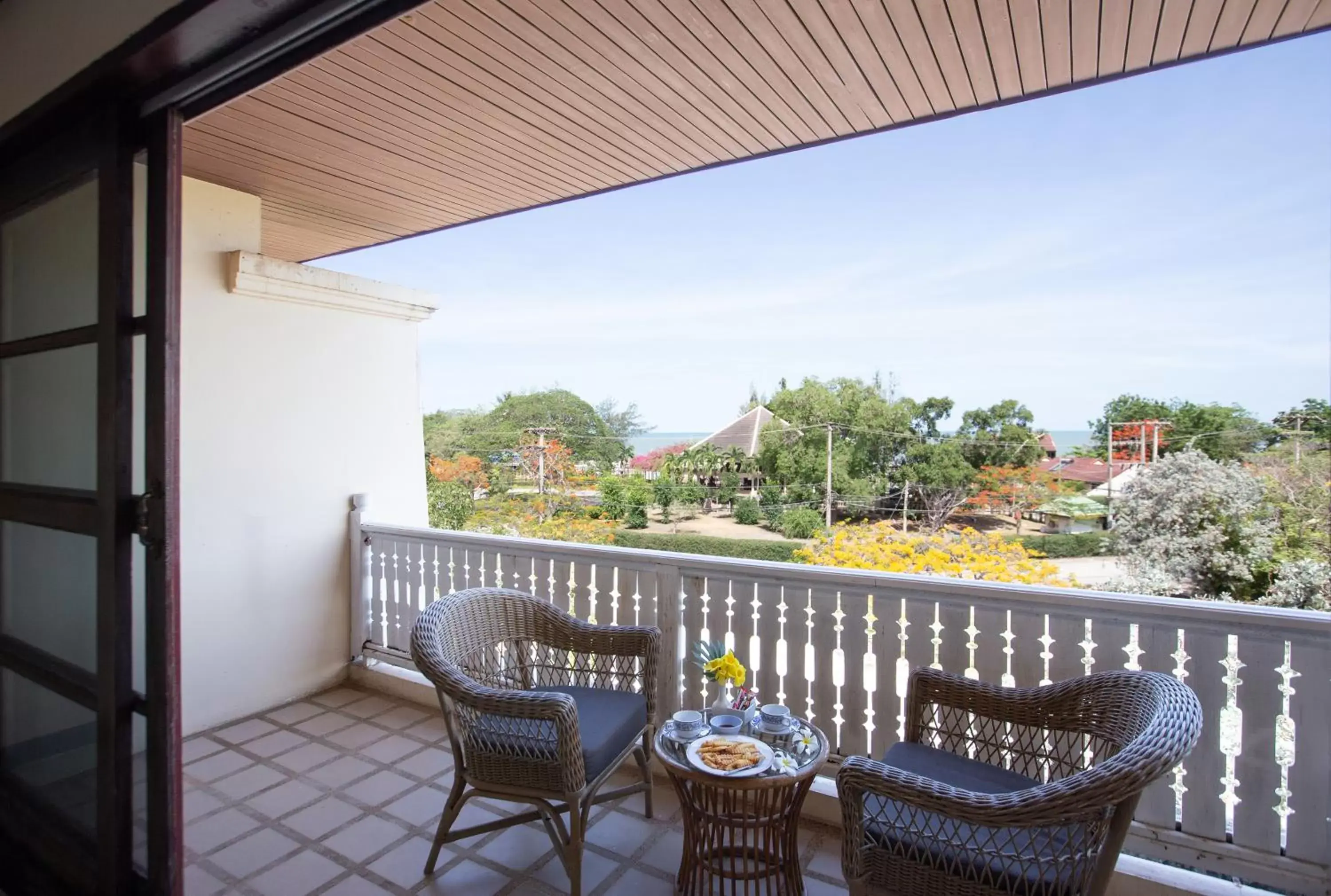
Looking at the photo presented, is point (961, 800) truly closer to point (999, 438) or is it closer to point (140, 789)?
point (140, 789)

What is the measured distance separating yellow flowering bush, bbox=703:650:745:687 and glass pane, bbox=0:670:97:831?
1.69 metres

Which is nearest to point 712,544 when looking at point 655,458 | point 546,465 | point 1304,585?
point 655,458

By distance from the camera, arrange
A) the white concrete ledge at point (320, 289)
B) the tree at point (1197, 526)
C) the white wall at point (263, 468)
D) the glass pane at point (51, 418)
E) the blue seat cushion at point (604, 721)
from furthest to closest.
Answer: the tree at point (1197, 526), the white concrete ledge at point (320, 289), the white wall at point (263, 468), the blue seat cushion at point (604, 721), the glass pane at point (51, 418)

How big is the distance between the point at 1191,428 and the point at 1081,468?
1.67 m

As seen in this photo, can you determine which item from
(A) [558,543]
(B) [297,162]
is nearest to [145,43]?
(B) [297,162]

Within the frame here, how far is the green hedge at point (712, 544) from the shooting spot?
11.8m

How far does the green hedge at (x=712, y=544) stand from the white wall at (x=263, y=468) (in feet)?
24.7

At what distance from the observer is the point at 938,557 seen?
16.2 ft

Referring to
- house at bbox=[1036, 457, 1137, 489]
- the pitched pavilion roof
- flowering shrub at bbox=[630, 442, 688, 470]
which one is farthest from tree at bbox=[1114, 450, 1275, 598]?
flowering shrub at bbox=[630, 442, 688, 470]

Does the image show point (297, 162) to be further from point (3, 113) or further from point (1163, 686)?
point (1163, 686)

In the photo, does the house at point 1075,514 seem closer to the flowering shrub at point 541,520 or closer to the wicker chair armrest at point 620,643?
the flowering shrub at point 541,520

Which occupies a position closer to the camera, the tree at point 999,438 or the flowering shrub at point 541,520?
the flowering shrub at point 541,520

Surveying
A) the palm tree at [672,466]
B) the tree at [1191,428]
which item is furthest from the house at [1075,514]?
the palm tree at [672,466]

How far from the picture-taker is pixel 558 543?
3.35 meters
